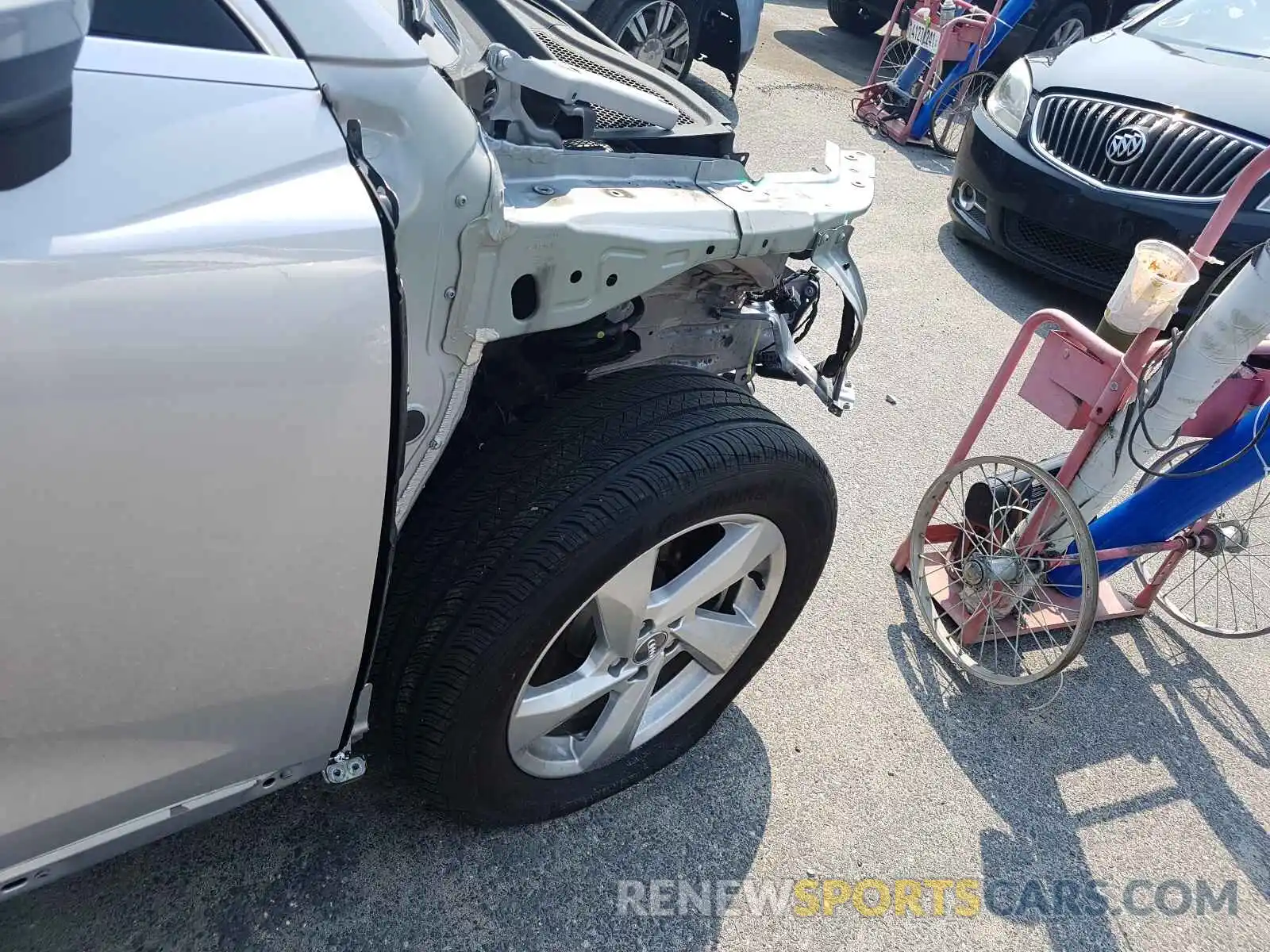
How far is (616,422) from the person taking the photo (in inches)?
64.7

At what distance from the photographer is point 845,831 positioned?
210cm

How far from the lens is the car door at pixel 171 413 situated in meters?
0.98

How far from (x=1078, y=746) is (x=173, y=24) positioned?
2.44m

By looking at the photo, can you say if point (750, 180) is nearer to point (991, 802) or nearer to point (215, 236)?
point (215, 236)

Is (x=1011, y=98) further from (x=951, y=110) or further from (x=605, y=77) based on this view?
(x=605, y=77)

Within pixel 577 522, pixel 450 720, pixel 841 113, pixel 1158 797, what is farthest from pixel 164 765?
pixel 841 113

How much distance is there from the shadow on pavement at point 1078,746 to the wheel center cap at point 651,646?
0.92 m

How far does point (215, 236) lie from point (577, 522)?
69 centimetres

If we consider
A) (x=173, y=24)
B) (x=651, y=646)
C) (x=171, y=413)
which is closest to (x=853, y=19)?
(x=651, y=646)

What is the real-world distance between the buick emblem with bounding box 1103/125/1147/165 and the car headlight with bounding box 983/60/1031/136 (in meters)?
0.49

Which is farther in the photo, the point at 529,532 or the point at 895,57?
the point at 895,57

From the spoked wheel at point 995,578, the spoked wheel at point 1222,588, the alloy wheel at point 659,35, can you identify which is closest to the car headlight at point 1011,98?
the alloy wheel at point 659,35

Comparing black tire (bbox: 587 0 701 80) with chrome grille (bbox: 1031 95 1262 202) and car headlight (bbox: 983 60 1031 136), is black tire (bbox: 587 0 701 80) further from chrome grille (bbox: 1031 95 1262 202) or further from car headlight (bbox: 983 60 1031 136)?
chrome grille (bbox: 1031 95 1262 202)

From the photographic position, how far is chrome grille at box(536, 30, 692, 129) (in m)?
2.04
